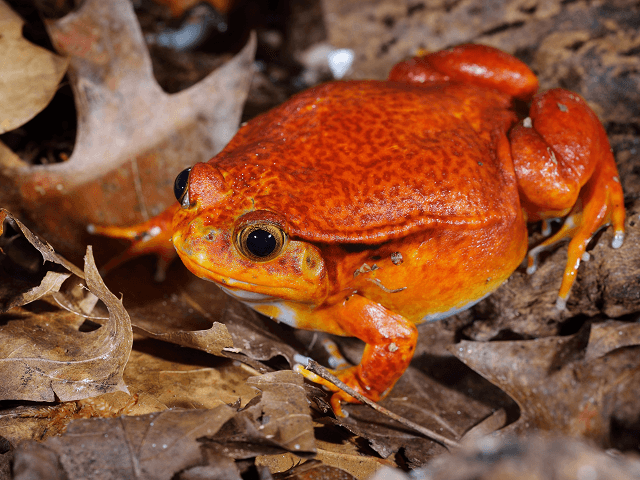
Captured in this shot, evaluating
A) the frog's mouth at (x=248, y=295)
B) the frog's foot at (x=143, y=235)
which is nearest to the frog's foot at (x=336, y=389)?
the frog's mouth at (x=248, y=295)

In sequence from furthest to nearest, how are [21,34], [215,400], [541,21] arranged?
[541,21]
[21,34]
[215,400]

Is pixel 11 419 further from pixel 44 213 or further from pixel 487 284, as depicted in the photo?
pixel 487 284

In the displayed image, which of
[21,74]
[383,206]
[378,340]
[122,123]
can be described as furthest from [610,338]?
[21,74]

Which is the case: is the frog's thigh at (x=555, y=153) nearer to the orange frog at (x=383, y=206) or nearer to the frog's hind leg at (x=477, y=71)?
the orange frog at (x=383, y=206)

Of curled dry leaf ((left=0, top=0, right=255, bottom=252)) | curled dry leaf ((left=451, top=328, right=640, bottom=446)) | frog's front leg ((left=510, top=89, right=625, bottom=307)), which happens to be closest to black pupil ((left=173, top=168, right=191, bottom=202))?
curled dry leaf ((left=0, top=0, right=255, bottom=252))

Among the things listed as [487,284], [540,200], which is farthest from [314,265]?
[540,200]

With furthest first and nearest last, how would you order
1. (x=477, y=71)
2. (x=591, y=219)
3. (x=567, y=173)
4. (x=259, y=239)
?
(x=477, y=71) → (x=591, y=219) → (x=567, y=173) → (x=259, y=239)

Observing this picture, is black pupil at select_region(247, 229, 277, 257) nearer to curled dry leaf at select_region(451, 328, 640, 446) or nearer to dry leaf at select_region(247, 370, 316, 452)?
dry leaf at select_region(247, 370, 316, 452)

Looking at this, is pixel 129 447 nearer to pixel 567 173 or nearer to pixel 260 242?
pixel 260 242
